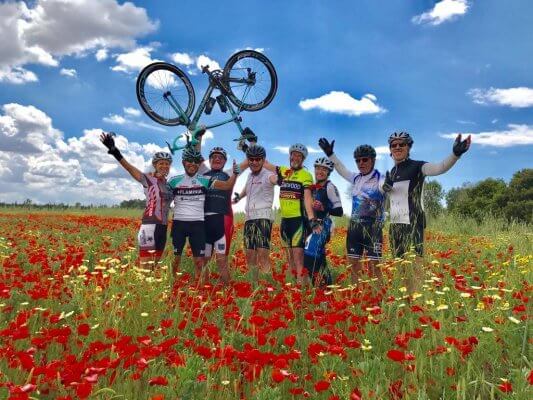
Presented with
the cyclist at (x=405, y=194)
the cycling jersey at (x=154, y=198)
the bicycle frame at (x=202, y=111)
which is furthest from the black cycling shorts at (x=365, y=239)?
the bicycle frame at (x=202, y=111)

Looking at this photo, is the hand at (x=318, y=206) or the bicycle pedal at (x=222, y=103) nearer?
the hand at (x=318, y=206)

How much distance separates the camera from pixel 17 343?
4246 millimetres

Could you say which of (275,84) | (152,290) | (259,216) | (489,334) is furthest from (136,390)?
(275,84)

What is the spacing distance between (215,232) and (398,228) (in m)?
2.92

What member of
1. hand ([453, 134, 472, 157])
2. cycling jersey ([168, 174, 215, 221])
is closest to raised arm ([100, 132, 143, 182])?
cycling jersey ([168, 174, 215, 221])

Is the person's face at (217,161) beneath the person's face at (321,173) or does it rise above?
above

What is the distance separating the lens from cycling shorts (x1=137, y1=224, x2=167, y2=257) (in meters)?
7.16

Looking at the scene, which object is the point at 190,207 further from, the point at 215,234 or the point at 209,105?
the point at 209,105

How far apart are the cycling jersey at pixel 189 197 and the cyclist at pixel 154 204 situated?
0.49 ft

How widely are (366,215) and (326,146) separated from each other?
4.73 feet

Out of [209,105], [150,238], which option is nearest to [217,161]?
[150,238]

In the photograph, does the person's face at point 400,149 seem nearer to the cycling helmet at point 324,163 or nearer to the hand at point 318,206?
the cycling helmet at point 324,163

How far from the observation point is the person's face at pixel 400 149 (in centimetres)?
664

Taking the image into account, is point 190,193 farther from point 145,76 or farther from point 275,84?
point 275,84
